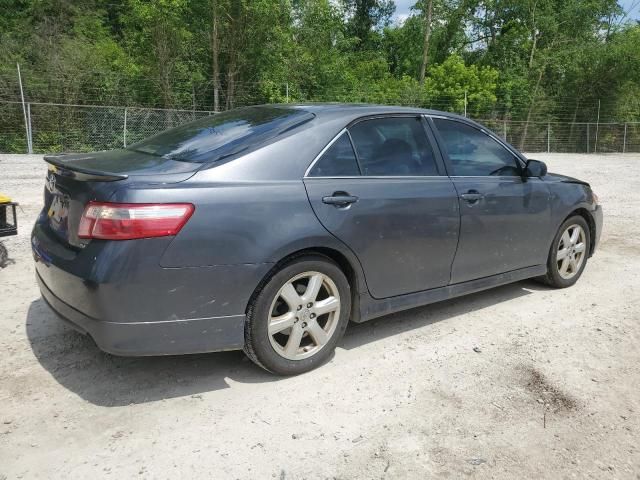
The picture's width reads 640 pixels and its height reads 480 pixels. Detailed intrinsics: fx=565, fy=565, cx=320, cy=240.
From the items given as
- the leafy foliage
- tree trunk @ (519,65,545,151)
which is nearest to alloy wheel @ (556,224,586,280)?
the leafy foliage

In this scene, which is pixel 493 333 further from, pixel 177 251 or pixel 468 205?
pixel 177 251

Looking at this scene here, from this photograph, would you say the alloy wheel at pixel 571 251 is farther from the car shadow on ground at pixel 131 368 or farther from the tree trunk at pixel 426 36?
the tree trunk at pixel 426 36


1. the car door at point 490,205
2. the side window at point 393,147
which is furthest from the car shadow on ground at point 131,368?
the side window at point 393,147

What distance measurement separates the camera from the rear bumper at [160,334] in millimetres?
2832

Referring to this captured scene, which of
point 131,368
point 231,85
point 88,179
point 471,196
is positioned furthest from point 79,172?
point 231,85

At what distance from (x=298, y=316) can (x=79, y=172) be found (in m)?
1.44

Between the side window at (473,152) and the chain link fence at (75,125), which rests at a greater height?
the chain link fence at (75,125)

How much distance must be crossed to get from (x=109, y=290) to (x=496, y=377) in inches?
91.3

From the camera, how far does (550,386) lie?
3.41 meters

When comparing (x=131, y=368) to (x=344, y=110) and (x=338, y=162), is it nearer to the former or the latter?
(x=338, y=162)

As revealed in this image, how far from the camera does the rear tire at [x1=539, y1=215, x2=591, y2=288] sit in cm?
507

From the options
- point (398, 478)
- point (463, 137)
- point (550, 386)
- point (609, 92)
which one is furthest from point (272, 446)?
point (609, 92)

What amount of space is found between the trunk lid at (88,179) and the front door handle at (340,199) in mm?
775

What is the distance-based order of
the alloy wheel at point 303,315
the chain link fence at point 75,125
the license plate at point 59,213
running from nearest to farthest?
the license plate at point 59,213 < the alloy wheel at point 303,315 < the chain link fence at point 75,125
